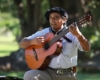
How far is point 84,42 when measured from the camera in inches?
185

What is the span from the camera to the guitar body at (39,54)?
5047mm

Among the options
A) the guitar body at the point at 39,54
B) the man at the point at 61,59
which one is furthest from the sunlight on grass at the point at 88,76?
the man at the point at 61,59

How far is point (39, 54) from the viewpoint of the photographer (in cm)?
531

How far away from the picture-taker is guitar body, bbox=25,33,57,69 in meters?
5.05

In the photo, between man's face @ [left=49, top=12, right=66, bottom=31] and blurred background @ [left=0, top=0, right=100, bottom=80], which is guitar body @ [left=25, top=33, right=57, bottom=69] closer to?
man's face @ [left=49, top=12, right=66, bottom=31]

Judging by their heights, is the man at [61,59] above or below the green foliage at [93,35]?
above

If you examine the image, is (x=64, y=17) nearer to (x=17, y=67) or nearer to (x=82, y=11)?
(x=17, y=67)

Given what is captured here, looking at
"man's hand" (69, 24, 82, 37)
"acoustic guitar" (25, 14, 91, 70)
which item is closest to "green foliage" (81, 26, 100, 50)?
"acoustic guitar" (25, 14, 91, 70)

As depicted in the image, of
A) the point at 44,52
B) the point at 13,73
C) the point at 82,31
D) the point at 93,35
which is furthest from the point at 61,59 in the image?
the point at 93,35

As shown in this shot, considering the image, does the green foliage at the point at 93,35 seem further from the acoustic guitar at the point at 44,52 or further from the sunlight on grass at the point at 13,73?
the acoustic guitar at the point at 44,52

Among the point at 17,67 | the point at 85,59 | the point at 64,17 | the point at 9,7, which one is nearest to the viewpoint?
the point at 64,17

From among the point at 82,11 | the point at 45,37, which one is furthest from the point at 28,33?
the point at 45,37

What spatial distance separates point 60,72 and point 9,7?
16.4m

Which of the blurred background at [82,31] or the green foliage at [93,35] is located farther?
the green foliage at [93,35]
